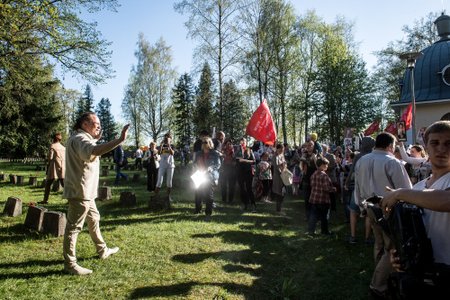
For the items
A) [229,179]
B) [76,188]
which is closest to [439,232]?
[76,188]

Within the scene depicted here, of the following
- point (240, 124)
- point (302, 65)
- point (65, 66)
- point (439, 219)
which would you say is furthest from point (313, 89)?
point (439, 219)

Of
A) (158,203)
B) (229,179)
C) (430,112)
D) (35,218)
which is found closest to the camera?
(35,218)

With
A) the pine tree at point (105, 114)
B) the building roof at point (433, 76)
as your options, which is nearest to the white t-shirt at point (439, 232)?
the building roof at point (433, 76)

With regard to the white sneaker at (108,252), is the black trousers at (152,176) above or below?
above

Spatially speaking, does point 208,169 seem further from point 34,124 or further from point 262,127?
point 34,124

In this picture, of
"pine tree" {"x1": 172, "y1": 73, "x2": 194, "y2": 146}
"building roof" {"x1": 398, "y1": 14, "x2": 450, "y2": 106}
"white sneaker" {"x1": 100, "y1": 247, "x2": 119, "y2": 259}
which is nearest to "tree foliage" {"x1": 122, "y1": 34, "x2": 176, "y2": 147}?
"pine tree" {"x1": 172, "y1": 73, "x2": 194, "y2": 146}

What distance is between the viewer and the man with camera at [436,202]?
195cm

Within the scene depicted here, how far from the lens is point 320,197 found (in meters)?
7.57

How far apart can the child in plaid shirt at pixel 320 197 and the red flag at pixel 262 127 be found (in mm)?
2862

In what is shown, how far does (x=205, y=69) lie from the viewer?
24.7 metres

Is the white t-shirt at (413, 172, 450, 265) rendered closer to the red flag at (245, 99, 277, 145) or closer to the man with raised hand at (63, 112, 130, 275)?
the man with raised hand at (63, 112, 130, 275)

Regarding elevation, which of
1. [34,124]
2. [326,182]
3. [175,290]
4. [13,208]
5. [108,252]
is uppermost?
[34,124]

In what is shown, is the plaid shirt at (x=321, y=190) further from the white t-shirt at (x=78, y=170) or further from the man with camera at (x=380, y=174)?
the white t-shirt at (x=78, y=170)

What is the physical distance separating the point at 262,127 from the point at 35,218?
20.8 ft
